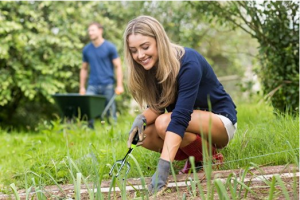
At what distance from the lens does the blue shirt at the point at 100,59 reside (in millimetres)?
5922

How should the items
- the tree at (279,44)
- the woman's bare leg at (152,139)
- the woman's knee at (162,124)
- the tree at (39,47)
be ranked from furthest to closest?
1. the tree at (39,47)
2. the tree at (279,44)
3. the woman's bare leg at (152,139)
4. the woman's knee at (162,124)

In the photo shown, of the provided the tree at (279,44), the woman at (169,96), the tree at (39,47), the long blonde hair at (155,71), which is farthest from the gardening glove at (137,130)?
the tree at (39,47)

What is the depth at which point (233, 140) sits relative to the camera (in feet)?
9.71

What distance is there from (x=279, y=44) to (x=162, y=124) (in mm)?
1985

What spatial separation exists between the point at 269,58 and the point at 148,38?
6.63ft

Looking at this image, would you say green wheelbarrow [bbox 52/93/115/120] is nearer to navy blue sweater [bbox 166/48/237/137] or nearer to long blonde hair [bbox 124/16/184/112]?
long blonde hair [bbox 124/16/184/112]

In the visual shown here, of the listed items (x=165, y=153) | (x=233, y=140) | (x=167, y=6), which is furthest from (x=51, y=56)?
(x=165, y=153)

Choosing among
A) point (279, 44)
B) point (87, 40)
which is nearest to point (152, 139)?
point (279, 44)

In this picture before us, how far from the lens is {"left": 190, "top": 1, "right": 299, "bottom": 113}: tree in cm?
393

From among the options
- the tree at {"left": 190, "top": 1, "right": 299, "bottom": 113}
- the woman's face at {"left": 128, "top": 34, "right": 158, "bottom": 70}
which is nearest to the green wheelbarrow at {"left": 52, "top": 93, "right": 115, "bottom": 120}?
the tree at {"left": 190, "top": 1, "right": 299, "bottom": 113}

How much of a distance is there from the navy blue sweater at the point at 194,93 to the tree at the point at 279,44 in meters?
1.28

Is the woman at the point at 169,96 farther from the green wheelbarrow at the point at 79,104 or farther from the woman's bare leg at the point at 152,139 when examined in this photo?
the green wheelbarrow at the point at 79,104

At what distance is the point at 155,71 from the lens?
2.60 metres

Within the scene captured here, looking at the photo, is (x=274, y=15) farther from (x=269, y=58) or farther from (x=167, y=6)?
(x=167, y=6)
